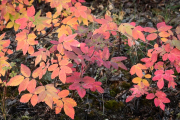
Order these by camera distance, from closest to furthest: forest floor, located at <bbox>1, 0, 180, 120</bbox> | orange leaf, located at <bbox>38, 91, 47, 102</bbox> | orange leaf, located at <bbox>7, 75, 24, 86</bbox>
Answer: orange leaf, located at <bbox>38, 91, 47, 102</bbox> → orange leaf, located at <bbox>7, 75, 24, 86</bbox> → forest floor, located at <bbox>1, 0, 180, 120</bbox>

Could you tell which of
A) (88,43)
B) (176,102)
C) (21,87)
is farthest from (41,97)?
(176,102)

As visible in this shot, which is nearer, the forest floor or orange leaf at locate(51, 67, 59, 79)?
orange leaf at locate(51, 67, 59, 79)

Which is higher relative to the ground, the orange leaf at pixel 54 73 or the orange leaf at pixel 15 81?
the orange leaf at pixel 54 73

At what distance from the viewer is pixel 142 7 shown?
3684 mm

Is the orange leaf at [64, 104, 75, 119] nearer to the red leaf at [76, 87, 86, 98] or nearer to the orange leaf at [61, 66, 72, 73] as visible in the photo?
the red leaf at [76, 87, 86, 98]

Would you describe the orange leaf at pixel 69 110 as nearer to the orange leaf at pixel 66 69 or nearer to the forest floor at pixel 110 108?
the orange leaf at pixel 66 69

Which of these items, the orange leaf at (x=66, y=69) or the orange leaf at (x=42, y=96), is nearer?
the orange leaf at (x=42, y=96)

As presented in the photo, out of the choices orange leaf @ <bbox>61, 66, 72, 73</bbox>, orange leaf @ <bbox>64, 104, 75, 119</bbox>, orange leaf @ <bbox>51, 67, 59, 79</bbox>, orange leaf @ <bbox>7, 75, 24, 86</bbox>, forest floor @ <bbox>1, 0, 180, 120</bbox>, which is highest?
orange leaf @ <bbox>61, 66, 72, 73</bbox>

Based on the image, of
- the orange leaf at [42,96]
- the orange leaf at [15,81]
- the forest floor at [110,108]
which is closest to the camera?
the orange leaf at [42,96]

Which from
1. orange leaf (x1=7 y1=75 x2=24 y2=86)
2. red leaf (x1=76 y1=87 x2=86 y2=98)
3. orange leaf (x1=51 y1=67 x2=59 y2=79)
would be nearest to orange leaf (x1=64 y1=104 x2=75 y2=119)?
red leaf (x1=76 y1=87 x2=86 y2=98)

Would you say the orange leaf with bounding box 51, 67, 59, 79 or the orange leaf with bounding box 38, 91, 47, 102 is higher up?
the orange leaf with bounding box 51, 67, 59, 79

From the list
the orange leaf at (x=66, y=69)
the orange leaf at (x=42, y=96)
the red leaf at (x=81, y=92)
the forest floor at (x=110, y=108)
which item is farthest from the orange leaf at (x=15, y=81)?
the forest floor at (x=110, y=108)

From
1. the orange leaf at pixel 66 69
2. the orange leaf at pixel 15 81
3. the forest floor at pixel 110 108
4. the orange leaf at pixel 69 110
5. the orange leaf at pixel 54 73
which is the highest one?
the orange leaf at pixel 66 69

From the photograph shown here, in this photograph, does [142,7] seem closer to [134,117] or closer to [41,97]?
[134,117]
